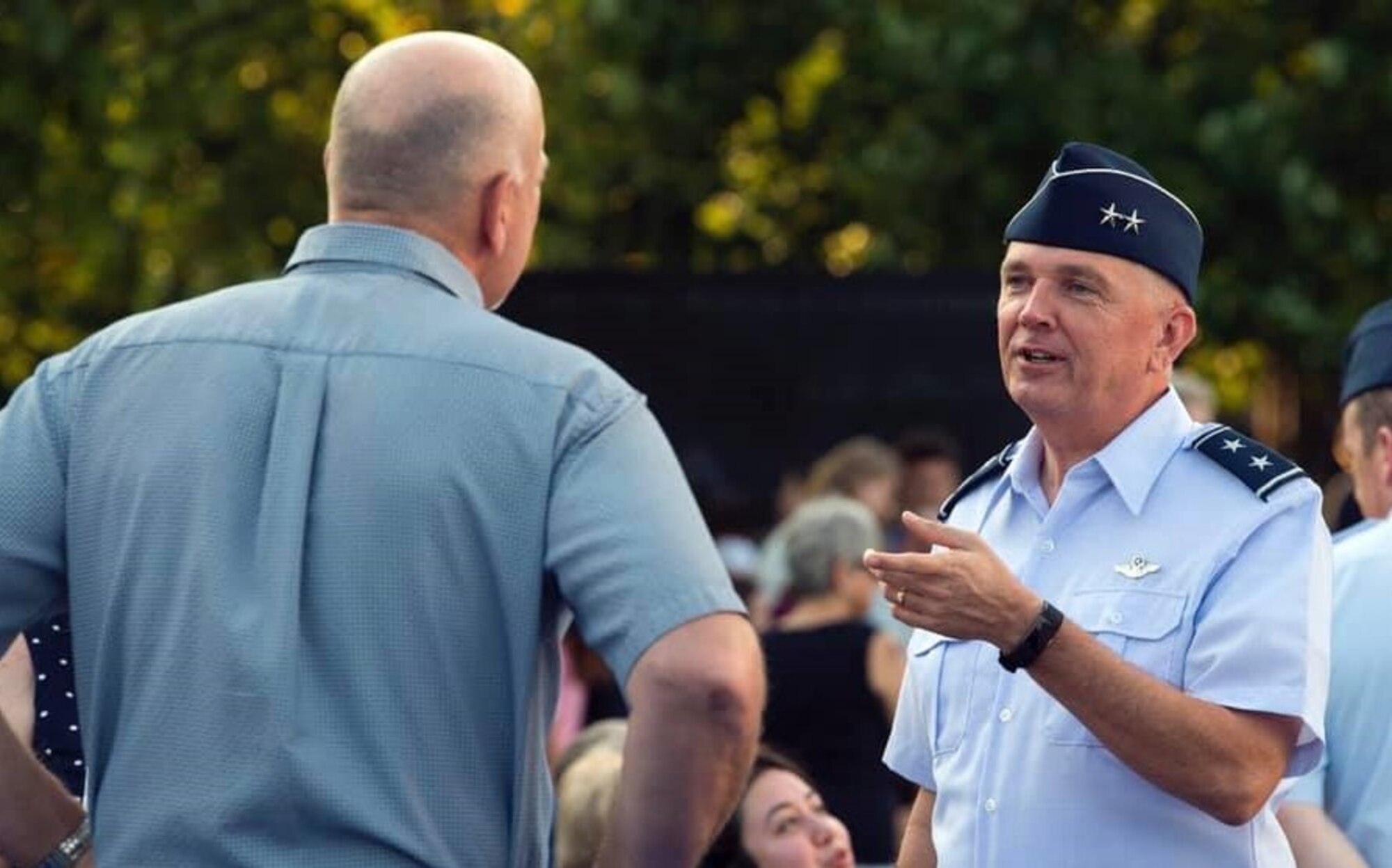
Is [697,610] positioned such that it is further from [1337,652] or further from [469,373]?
[1337,652]

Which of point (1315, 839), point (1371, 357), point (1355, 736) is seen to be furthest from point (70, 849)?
point (1371, 357)

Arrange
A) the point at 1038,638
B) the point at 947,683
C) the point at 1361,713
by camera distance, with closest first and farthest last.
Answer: the point at 1038,638, the point at 947,683, the point at 1361,713

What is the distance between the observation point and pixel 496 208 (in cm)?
334

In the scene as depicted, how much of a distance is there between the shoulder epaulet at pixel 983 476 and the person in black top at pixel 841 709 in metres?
3.14

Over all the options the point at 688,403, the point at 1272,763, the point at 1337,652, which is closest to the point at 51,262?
the point at 688,403

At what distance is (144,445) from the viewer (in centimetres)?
321

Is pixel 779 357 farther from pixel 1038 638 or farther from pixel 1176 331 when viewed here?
pixel 1038 638

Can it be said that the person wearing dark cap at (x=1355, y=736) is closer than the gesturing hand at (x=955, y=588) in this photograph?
No

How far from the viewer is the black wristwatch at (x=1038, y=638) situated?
3.36 m

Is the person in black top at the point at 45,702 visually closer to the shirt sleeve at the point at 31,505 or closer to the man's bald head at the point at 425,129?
the shirt sleeve at the point at 31,505

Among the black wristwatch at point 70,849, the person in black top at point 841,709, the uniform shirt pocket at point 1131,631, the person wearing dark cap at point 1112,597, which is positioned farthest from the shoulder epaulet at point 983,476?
the person in black top at point 841,709

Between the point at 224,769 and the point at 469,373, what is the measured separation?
53cm

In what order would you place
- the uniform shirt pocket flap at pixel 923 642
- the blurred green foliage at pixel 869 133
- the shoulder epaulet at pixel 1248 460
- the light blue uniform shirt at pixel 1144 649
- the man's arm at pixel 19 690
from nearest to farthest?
1. the light blue uniform shirt at pixel 1144 649
2. the shoulder epaulet at pixel 1248 460
3. the uniform shirt pocket flap at pixel 923 642
4. the man's arm at pixel 19 690
5. the blurred green foliage at pixel 869 133

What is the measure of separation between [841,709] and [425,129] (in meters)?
4.20
